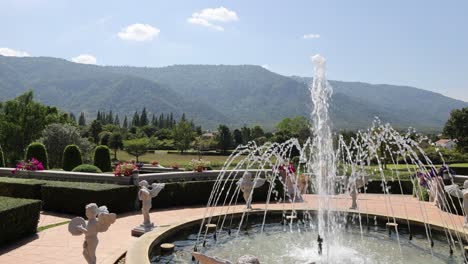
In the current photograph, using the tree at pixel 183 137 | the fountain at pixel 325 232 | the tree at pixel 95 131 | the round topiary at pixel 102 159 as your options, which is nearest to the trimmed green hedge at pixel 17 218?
the fountain at pixel 325 232

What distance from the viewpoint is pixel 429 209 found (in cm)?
1586

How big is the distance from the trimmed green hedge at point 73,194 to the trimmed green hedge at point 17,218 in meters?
2.76

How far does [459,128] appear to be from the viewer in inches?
2162

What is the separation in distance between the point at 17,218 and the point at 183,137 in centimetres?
7865

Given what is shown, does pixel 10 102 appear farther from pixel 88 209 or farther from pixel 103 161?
pixel 88 209

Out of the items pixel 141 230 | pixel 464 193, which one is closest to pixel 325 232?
pixel 464 193

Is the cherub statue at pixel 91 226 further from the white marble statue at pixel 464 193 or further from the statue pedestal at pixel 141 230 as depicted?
the white marble statue at pixel 464 193

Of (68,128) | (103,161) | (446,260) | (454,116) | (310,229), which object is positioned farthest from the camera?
(454,116)

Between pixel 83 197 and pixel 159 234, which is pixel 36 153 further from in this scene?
pixel 159 234

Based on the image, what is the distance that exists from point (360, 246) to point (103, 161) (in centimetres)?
2324

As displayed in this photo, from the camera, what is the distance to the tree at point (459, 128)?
53562mm

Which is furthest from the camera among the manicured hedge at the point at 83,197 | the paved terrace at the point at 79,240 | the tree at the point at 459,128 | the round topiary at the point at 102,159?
the tree at the point at 459,128

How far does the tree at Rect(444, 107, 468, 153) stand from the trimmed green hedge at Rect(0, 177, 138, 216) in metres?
52.3

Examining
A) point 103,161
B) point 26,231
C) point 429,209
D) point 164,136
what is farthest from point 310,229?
point 164,136
